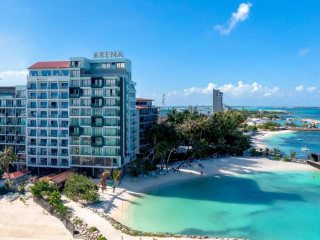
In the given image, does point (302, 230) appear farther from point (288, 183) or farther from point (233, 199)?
point (288, 183)

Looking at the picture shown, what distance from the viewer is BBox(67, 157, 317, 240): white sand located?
38.5 metres

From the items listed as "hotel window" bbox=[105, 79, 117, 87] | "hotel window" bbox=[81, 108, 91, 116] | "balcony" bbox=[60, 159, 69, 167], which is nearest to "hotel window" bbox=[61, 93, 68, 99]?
"hotel window" bbox=[81, 108, 91, 116]

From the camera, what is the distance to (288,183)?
211 ft

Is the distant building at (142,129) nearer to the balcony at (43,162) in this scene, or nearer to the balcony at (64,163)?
the balcony at (64,163)

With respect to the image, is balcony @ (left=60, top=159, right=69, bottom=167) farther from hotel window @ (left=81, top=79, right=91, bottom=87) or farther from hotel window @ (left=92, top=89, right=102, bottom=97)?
hotel window @ (left=81, top=79, right=91, bottom=87)

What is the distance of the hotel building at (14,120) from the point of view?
68062 millimetres

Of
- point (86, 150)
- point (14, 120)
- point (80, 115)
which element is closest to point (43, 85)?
point (80, 115)

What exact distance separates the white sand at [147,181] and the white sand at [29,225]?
4100mm

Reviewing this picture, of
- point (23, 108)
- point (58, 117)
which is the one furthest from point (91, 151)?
point (23, 108)

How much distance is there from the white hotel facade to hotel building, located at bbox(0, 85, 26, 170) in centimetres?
542

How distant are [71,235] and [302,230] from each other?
34.3 m

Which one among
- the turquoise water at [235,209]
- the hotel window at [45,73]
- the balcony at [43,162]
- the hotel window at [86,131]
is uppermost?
the hotel window at [45,73]

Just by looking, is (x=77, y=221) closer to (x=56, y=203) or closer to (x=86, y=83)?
(x=56, y=203)

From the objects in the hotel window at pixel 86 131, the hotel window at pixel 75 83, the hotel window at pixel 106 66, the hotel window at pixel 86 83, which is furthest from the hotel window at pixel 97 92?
the hotel window at pixel 86 131
